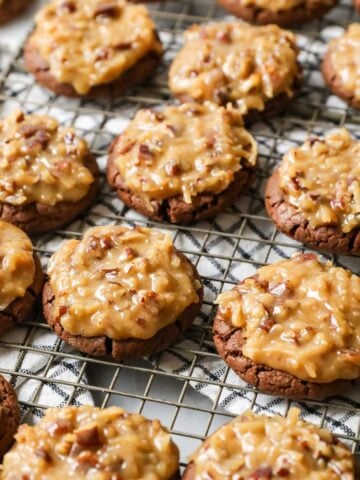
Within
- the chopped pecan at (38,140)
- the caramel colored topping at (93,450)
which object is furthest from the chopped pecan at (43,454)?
the chopped pecan at (38,140)

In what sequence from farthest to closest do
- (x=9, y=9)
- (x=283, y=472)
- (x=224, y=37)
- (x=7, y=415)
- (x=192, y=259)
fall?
(x=9, y=9)
(x=224, y=37)
(x=192, y=259)
(x=7, y=415)
(x=283, y=472)

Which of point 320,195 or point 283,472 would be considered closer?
point 283,472

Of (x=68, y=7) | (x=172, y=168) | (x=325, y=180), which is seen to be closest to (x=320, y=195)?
(x=325, y=180)

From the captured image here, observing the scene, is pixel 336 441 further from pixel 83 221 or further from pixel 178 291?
pixel 83 221

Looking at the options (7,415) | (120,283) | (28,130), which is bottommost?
A: (7,415)

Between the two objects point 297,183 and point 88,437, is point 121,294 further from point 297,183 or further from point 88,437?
point 297,183

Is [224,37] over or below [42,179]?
over

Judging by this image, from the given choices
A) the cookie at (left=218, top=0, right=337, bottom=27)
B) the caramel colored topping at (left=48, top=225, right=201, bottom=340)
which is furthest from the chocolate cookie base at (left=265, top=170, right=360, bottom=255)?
the cookie at (left=218, top=0, right=337, bottom=27)
